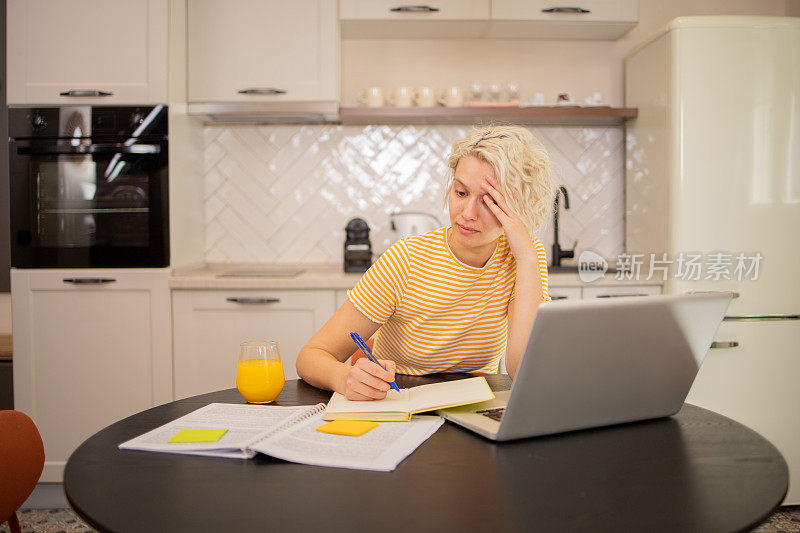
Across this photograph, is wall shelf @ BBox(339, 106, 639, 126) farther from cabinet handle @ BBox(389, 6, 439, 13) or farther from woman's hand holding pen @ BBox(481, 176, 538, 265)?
woman's hand holding pen @ BBox(481, 176, 538, 265)

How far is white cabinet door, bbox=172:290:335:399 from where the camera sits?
2758mm

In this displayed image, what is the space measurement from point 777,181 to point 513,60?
51.9 inches

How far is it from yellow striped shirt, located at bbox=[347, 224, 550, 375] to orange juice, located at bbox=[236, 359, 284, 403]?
1.16 ft

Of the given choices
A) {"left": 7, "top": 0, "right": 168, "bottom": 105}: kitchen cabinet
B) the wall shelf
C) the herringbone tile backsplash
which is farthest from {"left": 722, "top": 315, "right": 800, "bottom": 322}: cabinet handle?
{"left": 7, "top": 0, "right": 168, "bottom": 105}: kitchen cabinet

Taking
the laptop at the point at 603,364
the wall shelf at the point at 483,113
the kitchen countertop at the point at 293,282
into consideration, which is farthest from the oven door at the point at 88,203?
the laptop at the point at 603,364

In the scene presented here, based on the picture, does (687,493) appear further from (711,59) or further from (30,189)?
(30,189)

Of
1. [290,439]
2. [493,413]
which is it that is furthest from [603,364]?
[290,439]

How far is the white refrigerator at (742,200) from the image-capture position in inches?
106

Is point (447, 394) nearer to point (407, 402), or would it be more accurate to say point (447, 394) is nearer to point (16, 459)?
point (407, 402)

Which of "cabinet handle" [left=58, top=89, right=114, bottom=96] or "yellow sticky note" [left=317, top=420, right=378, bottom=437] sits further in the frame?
"cabinet handle" [left=58, top=89, right=114, bottom=96]

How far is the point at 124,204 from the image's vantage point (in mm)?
2820

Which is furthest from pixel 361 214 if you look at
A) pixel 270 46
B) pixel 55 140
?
pixel 55 140

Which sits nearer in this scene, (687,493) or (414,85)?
(687,493)

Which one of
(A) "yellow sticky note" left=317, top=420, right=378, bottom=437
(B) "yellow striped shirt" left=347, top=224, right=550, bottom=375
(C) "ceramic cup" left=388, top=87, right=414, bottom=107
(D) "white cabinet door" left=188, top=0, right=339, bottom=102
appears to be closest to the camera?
(A) "yellow sticky note" left=317, top=420, right=378, bottom=437
